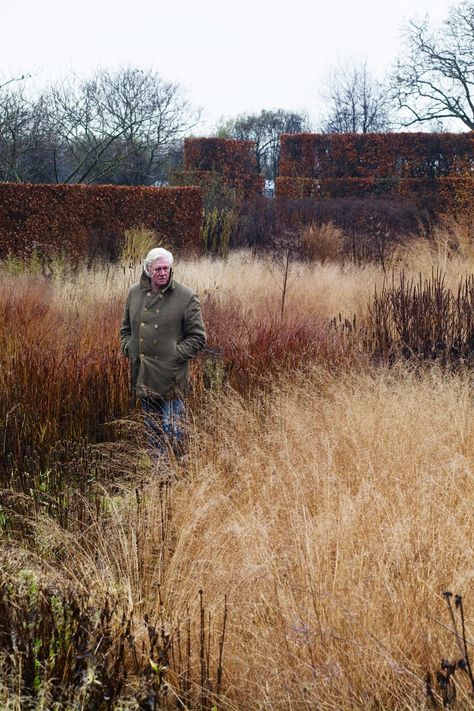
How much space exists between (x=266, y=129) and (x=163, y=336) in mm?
30453

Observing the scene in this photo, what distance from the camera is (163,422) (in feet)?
16.0

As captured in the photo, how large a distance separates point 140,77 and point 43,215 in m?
12.7

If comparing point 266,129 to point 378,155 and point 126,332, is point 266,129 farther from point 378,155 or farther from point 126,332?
point 126,332

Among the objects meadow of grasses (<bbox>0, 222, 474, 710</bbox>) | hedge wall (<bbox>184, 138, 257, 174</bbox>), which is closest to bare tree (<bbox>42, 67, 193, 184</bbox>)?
hedge wall (<bbox>184, 138, 257, 174</bbox>)

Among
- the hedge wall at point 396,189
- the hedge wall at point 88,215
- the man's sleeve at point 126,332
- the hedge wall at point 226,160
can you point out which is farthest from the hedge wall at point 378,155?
the man's sleeve at point 126,332

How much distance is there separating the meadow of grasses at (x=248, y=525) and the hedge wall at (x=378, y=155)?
14376mm

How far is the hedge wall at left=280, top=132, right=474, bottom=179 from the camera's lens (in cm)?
2027

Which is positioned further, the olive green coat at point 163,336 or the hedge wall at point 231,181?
the hedge wall at point 231,181

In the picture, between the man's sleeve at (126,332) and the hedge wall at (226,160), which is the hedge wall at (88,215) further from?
the man's sleeve at (126,332)

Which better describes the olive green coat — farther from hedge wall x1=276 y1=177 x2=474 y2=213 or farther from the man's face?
hedge wall x1=276 y1=177 x2=474 y2=213

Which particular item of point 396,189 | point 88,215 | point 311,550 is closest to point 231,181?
point 396,189

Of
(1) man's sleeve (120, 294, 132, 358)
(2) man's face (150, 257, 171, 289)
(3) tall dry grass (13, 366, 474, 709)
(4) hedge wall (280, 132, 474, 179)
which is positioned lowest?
(3) tall dry grass (13, 366, 474, 709)

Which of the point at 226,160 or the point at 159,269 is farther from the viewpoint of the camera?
the point at 226,160

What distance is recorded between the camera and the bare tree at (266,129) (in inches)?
1309
